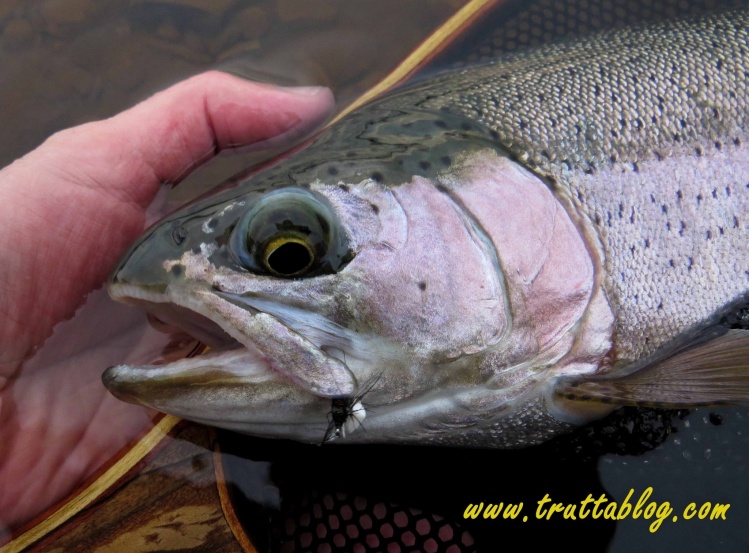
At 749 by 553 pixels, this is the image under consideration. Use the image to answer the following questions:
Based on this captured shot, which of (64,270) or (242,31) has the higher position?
(242,31)

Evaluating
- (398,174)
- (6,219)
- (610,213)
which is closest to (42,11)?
(6,219)

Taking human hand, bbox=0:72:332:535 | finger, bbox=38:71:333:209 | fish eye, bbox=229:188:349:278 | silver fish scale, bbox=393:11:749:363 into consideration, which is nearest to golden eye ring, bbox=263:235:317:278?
fish eye, bbox=229:188:349:278

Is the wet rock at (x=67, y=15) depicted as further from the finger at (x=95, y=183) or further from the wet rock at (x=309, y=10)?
the finger at (x=95, y=183)

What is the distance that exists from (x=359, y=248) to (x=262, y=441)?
81cm

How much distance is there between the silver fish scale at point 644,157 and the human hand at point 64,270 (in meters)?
0.94

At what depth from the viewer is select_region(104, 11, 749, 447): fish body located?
3.99ft

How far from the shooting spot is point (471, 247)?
4.34 feet

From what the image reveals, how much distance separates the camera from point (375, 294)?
1230 mm

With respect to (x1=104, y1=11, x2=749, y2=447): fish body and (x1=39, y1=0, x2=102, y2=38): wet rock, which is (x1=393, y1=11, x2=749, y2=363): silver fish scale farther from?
(x1=39, y1=0, x2=102, y2=38): wet rock

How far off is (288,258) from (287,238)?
42mm

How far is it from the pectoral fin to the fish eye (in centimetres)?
71

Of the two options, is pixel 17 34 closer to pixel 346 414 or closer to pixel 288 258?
pixel 288 258

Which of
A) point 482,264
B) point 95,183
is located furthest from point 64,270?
point 482,264

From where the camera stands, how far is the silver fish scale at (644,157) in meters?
1.50
